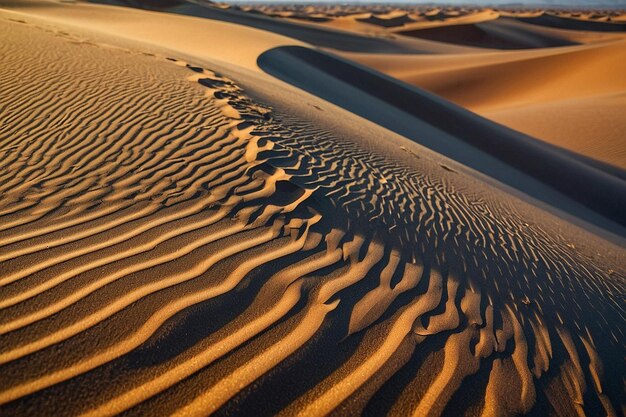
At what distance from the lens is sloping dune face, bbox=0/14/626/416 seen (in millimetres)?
1696

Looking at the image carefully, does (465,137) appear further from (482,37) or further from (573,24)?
(573,24)

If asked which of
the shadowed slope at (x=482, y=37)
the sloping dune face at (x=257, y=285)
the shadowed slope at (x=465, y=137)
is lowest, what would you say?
the shadowed slope at (x=482, y=37)

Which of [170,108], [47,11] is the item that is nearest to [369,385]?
[170,108]

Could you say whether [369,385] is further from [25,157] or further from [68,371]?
[25,157]

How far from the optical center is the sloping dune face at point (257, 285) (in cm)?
170

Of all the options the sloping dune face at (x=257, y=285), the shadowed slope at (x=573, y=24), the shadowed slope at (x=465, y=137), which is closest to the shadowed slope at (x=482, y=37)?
the shadowed slope at (x=573, y=24)

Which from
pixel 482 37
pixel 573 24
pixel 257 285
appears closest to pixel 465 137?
pixel 257 285

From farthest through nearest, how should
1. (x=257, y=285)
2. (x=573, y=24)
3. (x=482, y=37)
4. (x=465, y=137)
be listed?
(x=573, y=24) → (x=482, y=37) → (x=465, y=137) → (x=257, y=285)

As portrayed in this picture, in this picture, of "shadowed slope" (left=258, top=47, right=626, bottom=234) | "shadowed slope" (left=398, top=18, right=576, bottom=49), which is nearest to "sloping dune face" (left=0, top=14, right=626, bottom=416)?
"shadowed slope" (left=258, top=47, right=626, bottom=234)

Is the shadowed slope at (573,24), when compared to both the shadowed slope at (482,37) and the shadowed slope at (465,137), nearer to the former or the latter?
the shadowed slope at (482,37)

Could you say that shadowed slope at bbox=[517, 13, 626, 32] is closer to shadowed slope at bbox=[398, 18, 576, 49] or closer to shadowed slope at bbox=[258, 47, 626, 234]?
shadowed slope at bbox=[398, 18, 576, 49]

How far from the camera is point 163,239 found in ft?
7.80

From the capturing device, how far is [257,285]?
2.19m

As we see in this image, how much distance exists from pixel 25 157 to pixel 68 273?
5.01ft
